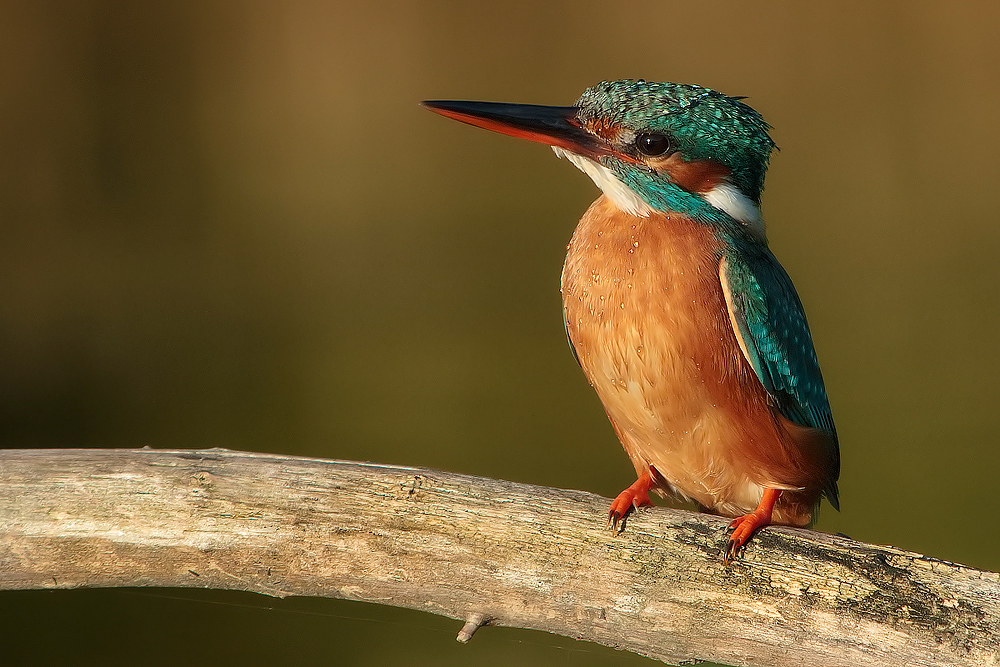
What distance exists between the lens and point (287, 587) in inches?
56.9

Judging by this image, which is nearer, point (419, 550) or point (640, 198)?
point (419, 550)

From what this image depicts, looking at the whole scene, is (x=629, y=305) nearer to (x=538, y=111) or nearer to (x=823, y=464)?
(x=538, y=111)

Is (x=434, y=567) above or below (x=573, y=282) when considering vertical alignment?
below

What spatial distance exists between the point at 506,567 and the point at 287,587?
13.2 inches

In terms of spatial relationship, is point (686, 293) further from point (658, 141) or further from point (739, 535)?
point (739, 535)

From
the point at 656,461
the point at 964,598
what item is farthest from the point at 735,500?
the point at 964,598

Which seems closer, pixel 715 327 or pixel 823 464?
pixel 715 327

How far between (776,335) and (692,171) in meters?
0.29

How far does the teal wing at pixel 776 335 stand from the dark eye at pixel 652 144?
20cm

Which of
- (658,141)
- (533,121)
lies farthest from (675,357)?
(533,121)

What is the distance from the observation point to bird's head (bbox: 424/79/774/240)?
1484 millimetres

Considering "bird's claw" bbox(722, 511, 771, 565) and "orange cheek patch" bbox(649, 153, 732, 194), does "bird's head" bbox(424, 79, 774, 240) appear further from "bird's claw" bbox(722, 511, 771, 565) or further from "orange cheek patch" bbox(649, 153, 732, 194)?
"bird's claw" bbox(722, 511, 771, 565)

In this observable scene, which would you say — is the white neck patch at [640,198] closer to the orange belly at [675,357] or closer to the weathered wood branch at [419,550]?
the orange belly at [675,357]

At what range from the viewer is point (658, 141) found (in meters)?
1.50
